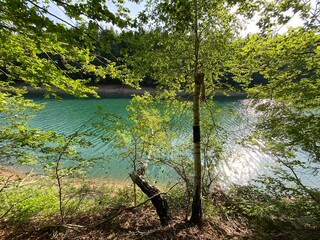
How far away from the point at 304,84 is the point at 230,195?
368cm

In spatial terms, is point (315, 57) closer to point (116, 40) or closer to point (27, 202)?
point (116, 40)

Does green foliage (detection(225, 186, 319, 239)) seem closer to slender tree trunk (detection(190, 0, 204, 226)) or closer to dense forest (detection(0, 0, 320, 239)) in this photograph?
dense forest (detection(0, 0, 320, 239))

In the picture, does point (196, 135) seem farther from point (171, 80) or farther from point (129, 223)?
point (129, 223)

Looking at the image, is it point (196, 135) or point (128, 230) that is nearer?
point (196, 135)

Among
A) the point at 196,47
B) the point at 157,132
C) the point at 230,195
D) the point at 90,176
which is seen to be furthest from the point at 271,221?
the point at 90,176

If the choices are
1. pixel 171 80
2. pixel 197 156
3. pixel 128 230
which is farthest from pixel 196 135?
pixel 128 230

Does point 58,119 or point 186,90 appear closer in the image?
point 186,90

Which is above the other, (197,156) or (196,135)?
(196,135)

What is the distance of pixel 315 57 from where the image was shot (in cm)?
396

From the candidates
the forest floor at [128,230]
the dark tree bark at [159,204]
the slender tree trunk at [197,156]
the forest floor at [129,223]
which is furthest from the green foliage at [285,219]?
the dark tree bark at [159,204]

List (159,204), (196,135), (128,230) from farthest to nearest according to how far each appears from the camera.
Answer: (159,204) < (128,230) < (196,135)

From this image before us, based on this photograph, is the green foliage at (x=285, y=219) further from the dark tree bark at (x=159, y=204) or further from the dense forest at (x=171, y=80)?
the dark tree bark at (x=159, y=204)

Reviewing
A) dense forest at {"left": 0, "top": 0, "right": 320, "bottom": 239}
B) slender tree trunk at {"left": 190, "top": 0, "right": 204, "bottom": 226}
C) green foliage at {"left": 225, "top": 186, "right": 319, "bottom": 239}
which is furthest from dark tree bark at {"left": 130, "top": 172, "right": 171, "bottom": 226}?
green foliage at {"left": 225, "top": 186, "right": 319, "bottom": 239}

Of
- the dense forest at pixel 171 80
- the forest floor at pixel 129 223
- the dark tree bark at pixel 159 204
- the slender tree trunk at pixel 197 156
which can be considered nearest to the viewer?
the dense forest at pixel 171 80
